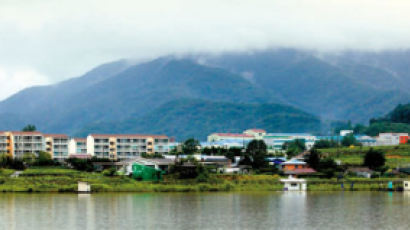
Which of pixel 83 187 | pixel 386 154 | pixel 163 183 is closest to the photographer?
pixel 83 187

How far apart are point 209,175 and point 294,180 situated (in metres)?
6.28

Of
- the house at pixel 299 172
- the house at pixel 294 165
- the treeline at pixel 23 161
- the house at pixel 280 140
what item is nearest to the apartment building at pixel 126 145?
the treeline at pixel 23 161

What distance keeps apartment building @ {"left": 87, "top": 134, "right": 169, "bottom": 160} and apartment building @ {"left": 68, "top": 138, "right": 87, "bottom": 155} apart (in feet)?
2.05

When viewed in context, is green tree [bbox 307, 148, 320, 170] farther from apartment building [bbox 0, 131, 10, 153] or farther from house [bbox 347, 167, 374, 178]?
apartment building [bbox 0, 131, 10, 153]

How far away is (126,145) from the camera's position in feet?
322

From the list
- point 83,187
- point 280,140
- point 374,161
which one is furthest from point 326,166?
point 280,140

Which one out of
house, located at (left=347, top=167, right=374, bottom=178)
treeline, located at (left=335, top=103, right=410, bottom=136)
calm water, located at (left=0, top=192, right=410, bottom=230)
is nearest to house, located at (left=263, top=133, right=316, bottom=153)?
treeline, located at (left=335, top=103, right=410, bottom=136)

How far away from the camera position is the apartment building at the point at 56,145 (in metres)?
91.7

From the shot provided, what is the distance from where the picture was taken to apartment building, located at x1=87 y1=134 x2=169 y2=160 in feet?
318

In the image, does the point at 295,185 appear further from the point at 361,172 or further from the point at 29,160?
the point at 29,160

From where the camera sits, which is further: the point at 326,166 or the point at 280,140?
the point at 280,140

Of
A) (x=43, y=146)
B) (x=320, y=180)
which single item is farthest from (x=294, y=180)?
(x=43, y=146)

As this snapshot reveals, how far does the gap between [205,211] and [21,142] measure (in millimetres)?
50751

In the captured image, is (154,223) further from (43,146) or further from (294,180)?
(43,146)
